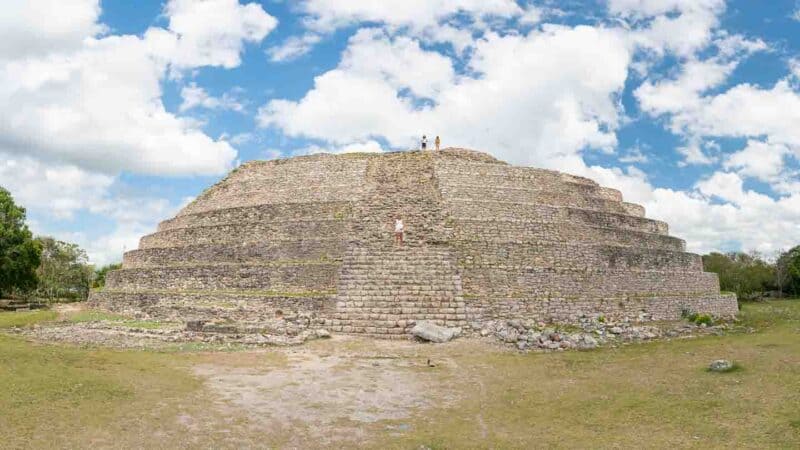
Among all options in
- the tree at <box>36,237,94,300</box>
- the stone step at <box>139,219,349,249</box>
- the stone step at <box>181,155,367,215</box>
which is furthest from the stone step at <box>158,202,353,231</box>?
the tree at <box>36,237,94,300</box>

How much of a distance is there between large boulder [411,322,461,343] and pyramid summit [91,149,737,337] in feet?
2.87

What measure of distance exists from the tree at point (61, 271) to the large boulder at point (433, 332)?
40.2m

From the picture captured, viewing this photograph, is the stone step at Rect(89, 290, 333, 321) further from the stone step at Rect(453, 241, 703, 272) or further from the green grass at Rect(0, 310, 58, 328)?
the stone step at Rect(453, 241, 703, 272)

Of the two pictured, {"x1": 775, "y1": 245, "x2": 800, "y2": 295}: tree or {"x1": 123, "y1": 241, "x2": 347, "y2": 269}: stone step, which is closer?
{"x1": 123, "y1": 241, "x2": 347, "y2": 269}: stone step

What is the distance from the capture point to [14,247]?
34719 millimetres

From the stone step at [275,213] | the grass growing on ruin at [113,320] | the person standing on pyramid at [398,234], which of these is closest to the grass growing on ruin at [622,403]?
the person standing on pyramid at [398,234]

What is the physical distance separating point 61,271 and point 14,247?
15.8 metres

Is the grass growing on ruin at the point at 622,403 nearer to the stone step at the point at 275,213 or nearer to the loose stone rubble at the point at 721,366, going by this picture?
the loose stone rubble at the point at 721,366

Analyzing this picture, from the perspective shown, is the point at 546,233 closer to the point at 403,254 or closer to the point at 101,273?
the point at 403,254

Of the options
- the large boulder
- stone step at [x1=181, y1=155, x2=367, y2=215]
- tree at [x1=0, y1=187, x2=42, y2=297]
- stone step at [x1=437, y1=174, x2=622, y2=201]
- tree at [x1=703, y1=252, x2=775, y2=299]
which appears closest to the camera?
the large boulder

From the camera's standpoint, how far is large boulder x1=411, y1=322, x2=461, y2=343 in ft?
56.9

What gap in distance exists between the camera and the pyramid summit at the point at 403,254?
20.3 m

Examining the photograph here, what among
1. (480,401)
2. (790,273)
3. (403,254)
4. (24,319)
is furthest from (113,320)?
(790,273)

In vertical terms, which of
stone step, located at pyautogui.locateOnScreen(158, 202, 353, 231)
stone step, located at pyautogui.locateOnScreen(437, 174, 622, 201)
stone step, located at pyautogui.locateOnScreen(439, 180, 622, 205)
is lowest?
stone step, located at pyautogui.locateOnScreen(158, 202, 353, 231)
